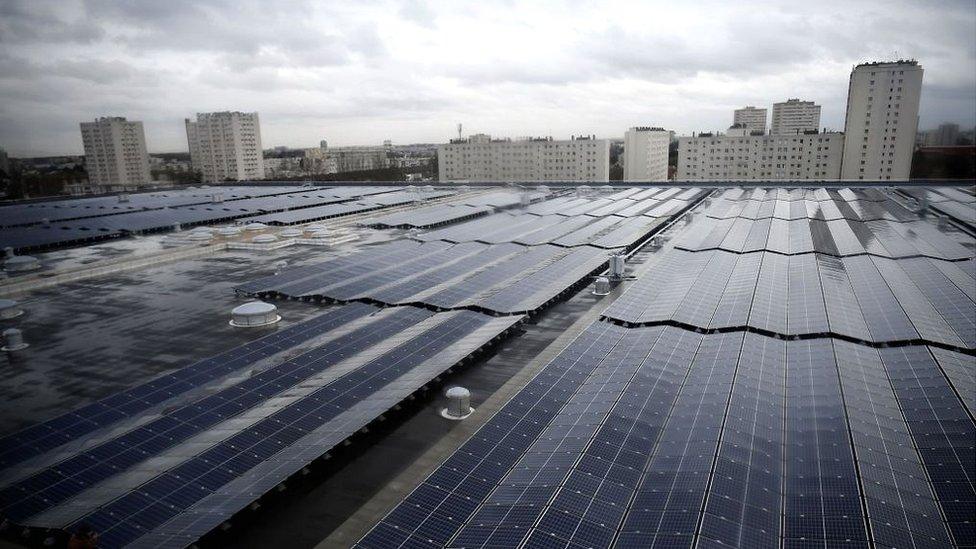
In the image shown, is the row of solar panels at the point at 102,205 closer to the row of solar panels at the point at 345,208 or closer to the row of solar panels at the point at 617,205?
the row of solar panels at the point at 345,208

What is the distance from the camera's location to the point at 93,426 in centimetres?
1616

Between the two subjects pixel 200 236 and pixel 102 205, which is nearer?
pixel 200 236

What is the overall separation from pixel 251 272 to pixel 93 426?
21559 millimetres

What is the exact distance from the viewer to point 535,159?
4894 inches

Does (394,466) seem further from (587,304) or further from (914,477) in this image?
(587,304)

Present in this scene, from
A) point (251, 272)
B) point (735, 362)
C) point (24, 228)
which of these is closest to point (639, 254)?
point (735, 362)

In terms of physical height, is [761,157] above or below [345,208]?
above

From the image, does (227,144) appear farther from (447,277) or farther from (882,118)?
A: (882,118)

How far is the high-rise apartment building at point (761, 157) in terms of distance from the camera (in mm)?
101375

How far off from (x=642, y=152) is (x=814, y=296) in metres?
101

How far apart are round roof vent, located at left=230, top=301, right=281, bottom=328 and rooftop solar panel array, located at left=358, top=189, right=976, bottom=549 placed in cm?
1405

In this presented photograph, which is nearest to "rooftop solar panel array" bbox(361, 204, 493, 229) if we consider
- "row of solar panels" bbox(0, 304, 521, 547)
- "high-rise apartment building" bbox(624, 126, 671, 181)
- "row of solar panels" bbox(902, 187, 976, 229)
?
"row of solar panels" bbox(0, 304, 521, 547)

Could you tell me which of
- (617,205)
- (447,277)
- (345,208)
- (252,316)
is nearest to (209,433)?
(252,316)

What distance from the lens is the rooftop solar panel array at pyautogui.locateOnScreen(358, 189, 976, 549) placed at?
37.5 ft
